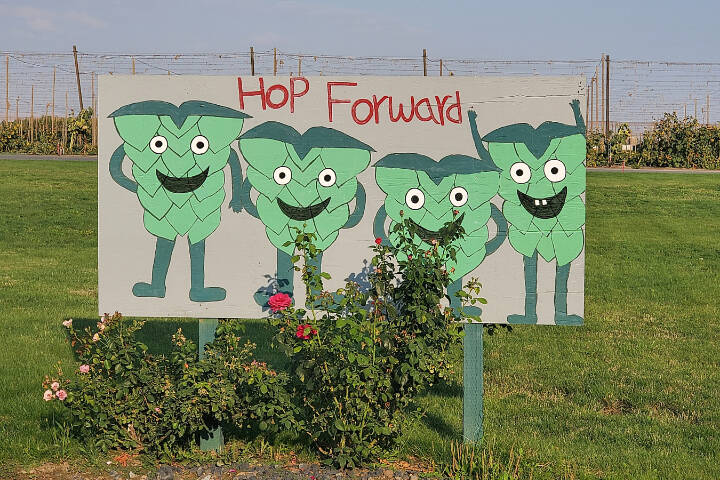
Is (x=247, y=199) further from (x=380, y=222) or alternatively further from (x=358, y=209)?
(x=380, y=222)

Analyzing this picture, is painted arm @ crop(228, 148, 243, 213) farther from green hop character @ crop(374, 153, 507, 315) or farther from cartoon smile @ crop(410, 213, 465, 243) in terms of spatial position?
cartoon smile @ crop(410, 213, 465, 243)

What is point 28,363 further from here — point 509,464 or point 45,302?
point 509,464

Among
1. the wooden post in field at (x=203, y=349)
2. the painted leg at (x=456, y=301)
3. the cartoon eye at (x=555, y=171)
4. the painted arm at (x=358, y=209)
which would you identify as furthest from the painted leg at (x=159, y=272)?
the cartoon eye at (x=555, y=171)

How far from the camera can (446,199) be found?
4949 mm

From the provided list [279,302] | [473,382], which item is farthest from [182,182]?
[473,382]

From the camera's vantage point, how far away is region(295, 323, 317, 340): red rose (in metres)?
4.52

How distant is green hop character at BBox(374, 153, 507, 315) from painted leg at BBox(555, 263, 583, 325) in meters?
0.39

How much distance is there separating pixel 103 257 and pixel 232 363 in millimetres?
996

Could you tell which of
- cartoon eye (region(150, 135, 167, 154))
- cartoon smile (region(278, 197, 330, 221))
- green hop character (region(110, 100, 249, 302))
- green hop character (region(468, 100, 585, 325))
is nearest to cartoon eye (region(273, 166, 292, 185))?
cartoon smile (region(278, 197, 330, 221))

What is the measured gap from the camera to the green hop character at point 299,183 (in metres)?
4.97

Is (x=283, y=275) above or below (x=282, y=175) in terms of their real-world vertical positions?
below

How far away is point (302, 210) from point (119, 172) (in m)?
1.09

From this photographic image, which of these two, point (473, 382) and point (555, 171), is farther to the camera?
point (473, 382)

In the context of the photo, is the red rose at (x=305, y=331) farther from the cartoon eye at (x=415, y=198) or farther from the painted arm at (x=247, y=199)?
the cartoon eye at (x=415, y=198)
